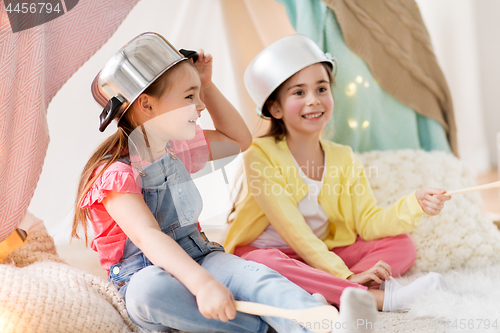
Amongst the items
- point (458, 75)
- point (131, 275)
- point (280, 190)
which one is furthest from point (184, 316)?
point (458, 75)

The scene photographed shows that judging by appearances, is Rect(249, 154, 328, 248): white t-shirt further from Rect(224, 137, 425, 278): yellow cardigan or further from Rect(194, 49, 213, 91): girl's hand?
Rect(194, 49, 213, 91): girl's hand

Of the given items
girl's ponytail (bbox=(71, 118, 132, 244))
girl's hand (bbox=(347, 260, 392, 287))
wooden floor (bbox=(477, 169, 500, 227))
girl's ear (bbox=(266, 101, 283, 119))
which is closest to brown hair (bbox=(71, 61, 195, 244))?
girl's ponytail (bbox=(71, 118, 132, 244))

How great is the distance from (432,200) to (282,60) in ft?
1.56

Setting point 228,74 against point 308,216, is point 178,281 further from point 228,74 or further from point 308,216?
point 228,74

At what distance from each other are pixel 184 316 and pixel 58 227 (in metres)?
0.47

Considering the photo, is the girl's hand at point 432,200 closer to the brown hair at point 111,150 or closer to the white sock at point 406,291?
the white sock at point 406,291

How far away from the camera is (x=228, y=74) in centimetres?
132

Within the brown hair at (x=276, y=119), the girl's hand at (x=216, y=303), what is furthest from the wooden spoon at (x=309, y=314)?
the brown hair at (x=276, y=119)

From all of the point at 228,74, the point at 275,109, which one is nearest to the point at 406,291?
the point at 275,109

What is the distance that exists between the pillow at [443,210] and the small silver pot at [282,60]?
1.24ft

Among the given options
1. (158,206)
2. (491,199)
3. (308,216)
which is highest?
(158,206)

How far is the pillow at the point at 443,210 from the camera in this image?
A: 39.8 inches

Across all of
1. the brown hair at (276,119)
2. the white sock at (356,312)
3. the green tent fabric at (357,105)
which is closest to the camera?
the white sock at (356,312)

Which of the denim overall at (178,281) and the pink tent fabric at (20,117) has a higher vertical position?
the pink tent fabric at (20,117)
